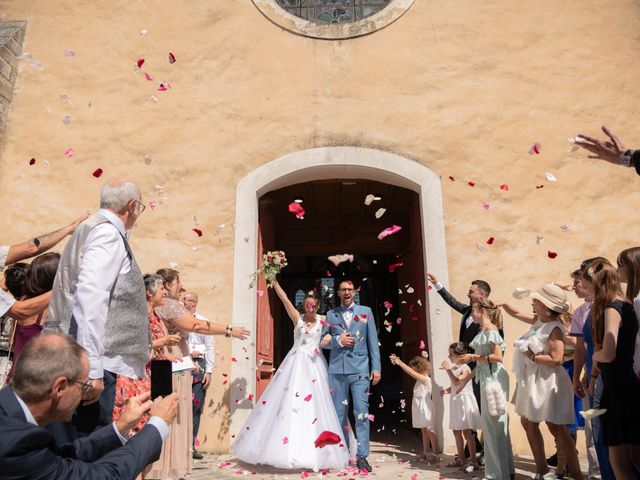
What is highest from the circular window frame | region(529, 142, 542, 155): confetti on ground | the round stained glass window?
the round stained glass window

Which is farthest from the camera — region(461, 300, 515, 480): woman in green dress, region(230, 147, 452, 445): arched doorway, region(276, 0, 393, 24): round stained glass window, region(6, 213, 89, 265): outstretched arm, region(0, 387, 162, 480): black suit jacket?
region(276, 0, 393, 24): round stained glass window

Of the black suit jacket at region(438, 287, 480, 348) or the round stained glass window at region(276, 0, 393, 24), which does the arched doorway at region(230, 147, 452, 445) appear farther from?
the round stained glass window at region(276, 0, 393, 24)

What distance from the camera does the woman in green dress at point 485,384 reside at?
4.38 meters

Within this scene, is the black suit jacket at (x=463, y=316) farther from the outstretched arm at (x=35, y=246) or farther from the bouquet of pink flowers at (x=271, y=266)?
the outstretched arm at (x=35, y=246)

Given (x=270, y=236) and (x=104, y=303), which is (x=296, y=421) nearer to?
(x=270, y=236)

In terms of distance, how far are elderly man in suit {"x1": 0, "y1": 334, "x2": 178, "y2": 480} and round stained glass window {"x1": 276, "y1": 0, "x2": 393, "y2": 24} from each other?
654 centimetres

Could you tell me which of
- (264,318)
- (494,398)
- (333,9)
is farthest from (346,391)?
(333,9)

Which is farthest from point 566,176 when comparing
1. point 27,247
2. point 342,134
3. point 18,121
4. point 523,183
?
point 18,121

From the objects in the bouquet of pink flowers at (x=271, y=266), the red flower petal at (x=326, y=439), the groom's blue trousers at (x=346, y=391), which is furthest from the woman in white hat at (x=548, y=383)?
the bouquet of pink flowers at (x=271, y=266)

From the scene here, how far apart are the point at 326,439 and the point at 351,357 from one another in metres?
0.84

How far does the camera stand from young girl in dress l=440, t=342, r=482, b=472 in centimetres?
510

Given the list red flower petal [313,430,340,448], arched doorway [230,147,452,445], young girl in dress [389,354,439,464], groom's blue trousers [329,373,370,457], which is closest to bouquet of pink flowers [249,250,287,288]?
arched doorway [230,147,452,445]

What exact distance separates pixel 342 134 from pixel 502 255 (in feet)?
7.62

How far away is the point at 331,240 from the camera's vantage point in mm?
10234
